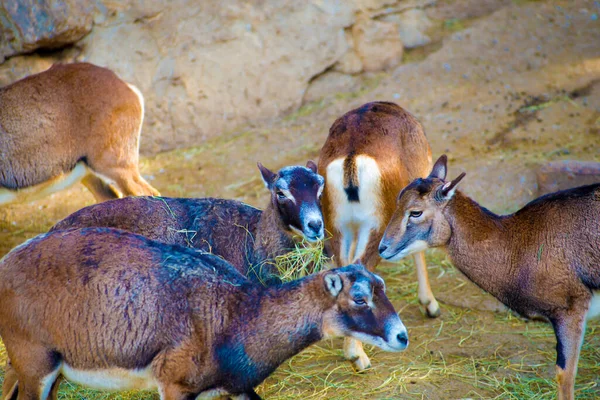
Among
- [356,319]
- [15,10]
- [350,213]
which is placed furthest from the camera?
[15,10]

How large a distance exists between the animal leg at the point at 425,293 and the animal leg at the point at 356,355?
1.34 m

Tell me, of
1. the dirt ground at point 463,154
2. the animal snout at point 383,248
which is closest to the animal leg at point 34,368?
the dirt ground at point 463,154

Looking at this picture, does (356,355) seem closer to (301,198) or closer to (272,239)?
(272,239)

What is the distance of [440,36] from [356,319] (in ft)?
27.8

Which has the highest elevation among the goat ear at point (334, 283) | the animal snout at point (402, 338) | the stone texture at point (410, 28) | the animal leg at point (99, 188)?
the goat ear at point (334, 283)

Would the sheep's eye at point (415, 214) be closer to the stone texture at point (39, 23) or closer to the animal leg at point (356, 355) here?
the animal leg at point (356, 355)

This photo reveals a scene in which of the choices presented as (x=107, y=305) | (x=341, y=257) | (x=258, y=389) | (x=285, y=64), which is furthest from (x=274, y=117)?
(x=107, y=305)

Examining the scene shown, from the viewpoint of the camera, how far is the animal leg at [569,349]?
571 cm

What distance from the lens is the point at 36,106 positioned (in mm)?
8477

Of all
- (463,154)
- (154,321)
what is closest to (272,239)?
(154,321)

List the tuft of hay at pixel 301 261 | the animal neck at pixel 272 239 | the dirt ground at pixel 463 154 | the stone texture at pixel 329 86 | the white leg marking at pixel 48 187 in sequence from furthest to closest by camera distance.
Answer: the stone texture at pixel 329 86, the white leg marking at pixel 48 187, the animal neck at pixel 272 239, the dirt ground at pixel 463 154, the tuft of hay at pixel 301 261

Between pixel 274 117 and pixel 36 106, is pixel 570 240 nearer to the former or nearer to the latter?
pixel 36 106

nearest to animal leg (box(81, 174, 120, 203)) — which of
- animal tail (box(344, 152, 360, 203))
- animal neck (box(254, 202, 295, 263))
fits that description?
animal neck (box(254, 202, 295, 263))

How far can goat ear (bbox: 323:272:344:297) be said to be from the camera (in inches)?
203
